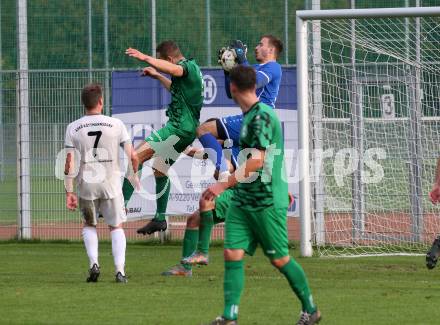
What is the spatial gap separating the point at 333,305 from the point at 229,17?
33.4 ft

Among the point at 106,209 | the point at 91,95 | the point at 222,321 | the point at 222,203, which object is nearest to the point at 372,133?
the point at 222,203

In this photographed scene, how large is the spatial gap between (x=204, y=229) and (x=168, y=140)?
141 cm

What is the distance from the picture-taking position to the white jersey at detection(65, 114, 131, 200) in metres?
12.9

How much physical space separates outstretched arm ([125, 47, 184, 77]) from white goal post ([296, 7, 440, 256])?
329cm

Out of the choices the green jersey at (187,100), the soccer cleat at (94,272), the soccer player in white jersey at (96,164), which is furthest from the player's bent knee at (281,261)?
the green jersey at (187,100)

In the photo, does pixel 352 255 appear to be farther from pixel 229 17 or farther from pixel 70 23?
pixel 70 23

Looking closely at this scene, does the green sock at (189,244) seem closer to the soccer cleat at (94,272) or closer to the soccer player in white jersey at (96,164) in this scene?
the soccer player in white jersey at (96,164)

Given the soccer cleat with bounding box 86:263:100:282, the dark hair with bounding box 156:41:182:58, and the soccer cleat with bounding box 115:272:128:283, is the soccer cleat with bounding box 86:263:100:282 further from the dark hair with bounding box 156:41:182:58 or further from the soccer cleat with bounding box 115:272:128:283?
the dark hair with bounding box 156:41:182:58

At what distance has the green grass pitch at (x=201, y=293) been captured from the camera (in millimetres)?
10469

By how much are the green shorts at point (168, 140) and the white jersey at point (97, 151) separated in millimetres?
1593

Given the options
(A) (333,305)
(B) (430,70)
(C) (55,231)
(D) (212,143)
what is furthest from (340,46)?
(A) (333,305)

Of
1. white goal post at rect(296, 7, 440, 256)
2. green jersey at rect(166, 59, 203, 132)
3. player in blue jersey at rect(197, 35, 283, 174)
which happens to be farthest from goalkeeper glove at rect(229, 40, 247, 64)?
white goal post at rect(296, 7, 440, 256)

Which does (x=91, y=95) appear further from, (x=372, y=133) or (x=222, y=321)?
(x=372, y=133)

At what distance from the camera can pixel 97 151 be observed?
42.4 ft
